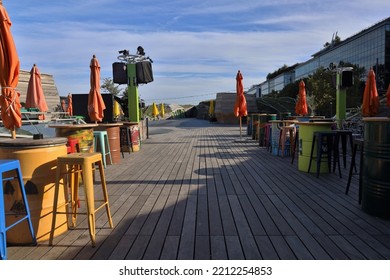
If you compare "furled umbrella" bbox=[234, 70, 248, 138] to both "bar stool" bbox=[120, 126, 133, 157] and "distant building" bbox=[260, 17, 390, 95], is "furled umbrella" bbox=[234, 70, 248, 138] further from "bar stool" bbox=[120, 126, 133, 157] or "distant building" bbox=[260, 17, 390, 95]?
"distant building" bbox=[260, 17, 390, 95]

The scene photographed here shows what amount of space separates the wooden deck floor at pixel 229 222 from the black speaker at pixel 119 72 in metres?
7.01

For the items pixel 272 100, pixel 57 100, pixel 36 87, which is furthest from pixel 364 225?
pixel 272 100

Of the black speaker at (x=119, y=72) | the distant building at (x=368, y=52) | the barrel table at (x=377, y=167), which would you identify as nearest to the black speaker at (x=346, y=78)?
the black speaker at (x=119, y=72)

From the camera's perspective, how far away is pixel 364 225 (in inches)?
131

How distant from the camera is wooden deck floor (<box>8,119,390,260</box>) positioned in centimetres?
277

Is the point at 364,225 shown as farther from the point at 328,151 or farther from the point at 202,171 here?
the point at 202,171

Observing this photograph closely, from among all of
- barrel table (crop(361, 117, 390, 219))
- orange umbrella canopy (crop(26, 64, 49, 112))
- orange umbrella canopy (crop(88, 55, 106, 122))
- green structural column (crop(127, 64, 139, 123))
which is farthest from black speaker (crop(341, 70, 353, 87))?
orange umbrella canopy (crop(26, 64, 49, 112))

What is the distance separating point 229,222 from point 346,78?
9977mm

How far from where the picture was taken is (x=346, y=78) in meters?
11.4

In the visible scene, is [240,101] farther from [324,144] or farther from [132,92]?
[324,144]

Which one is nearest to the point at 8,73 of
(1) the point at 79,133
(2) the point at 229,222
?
(1) the point at 79,133

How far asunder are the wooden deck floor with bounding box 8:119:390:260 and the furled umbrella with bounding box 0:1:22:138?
4.51ft

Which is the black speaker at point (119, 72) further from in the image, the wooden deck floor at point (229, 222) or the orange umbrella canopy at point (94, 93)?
the wooden deck floor at point (229, 222)

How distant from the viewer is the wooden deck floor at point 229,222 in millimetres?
2766
